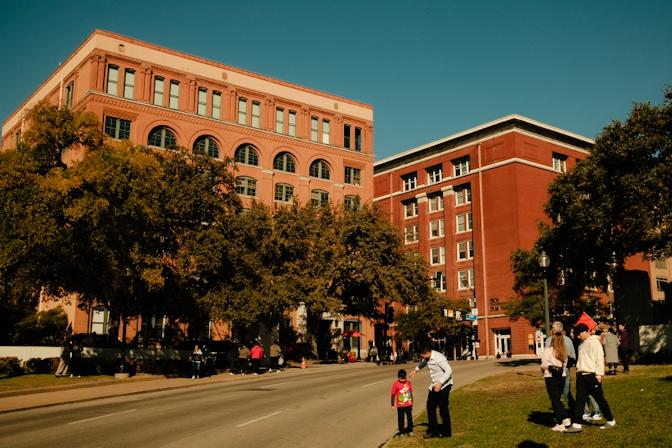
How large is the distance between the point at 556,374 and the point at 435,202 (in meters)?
69.3

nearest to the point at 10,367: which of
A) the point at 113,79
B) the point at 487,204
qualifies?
the point at 113,79

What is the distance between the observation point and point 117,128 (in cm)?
5344

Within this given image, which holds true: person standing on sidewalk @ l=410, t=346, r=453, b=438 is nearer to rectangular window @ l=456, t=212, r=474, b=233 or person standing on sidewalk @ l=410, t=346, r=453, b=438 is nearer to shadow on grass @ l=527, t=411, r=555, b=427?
shadow on grass @ l=527, t=411, r=555, b=427

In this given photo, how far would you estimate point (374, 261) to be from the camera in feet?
145

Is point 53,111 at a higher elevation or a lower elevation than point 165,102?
lower

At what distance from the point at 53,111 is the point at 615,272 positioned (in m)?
30.7

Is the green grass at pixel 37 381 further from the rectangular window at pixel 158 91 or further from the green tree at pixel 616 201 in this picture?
the rectangular window at pixel 158 91

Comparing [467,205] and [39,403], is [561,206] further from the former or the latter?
[467,205]

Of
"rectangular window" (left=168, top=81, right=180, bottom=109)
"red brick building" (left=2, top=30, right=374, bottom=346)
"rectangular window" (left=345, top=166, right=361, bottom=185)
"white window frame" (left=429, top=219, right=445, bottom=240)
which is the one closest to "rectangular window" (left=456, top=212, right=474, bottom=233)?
"white window frame" (left=429, top=219, right=445, bottom=240)

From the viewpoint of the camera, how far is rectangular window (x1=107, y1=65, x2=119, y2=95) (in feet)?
176

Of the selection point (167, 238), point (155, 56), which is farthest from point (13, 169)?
point (155, 56)

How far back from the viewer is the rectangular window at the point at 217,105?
2341 inches

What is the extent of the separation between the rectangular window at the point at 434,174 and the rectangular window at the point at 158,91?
1410 inches

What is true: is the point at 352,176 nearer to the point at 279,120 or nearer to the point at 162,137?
the point at 279,120
